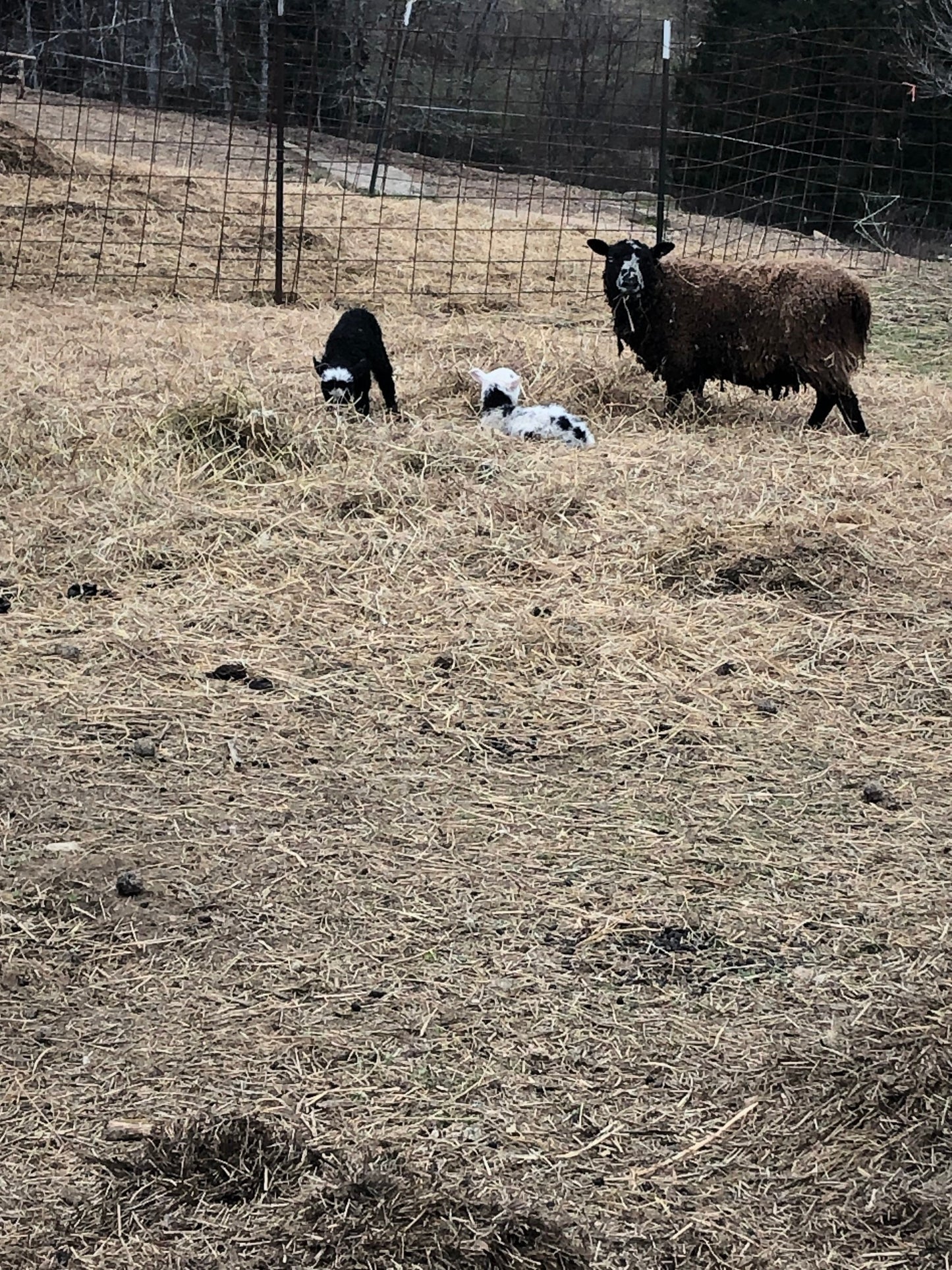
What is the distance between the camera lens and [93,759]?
4047mm

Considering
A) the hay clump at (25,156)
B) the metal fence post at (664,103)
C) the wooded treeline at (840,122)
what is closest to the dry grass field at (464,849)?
the metal fence post at (664,103)

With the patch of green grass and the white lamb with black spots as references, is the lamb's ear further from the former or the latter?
the patch of green grass

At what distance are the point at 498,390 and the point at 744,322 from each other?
152 cm

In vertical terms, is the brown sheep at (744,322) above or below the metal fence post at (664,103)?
below

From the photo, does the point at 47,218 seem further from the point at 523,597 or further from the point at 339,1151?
the point at 339,1151

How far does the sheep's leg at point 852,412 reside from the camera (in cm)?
781

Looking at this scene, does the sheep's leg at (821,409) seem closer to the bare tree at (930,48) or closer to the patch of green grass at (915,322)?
the patch of green grass at (915,322)

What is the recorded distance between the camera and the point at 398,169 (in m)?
18.6

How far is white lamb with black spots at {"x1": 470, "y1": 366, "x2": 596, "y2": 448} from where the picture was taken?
23.9ft

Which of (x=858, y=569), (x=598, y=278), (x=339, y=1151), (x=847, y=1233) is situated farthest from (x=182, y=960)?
(x=598, y=278)

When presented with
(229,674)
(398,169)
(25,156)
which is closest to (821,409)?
(229,674)

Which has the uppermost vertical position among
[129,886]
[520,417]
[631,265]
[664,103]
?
[664,103]

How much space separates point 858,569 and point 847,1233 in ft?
11.7

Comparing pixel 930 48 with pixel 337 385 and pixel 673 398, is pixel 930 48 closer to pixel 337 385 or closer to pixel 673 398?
pixel 673 398
